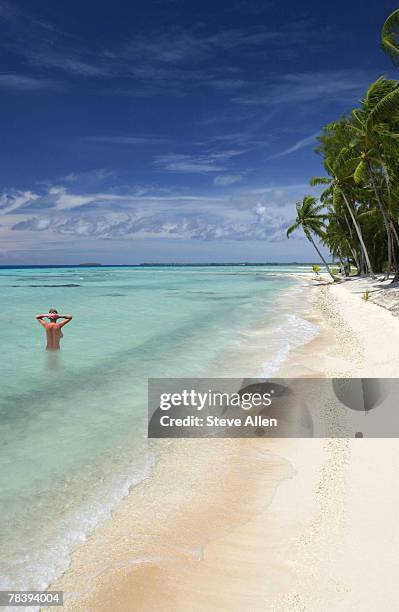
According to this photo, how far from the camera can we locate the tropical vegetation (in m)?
21.1

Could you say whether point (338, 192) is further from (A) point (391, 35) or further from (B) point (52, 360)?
(B) point (52, 360)

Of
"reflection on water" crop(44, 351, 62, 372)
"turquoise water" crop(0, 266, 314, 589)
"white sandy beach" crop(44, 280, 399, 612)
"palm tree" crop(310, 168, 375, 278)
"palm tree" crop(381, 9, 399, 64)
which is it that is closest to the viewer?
"white sandy beach" crop(44, 280, 399, 612)

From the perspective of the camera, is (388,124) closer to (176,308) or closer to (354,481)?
(176,308)

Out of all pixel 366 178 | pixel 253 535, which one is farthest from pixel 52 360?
pixel 366 178

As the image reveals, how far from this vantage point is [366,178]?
91.1ft

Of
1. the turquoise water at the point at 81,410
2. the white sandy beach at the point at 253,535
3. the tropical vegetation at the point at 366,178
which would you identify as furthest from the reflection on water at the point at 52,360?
the tropical vegetation at the point at 366,178

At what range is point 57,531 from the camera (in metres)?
3.92

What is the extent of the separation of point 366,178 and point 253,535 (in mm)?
28733

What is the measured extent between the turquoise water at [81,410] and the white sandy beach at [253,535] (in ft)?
1.26

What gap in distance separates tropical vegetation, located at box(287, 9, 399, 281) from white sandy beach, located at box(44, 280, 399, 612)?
18.0 m

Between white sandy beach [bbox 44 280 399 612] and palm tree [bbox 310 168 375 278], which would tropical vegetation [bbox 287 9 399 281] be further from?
white sandy beach [bbox 44 280 399 612]

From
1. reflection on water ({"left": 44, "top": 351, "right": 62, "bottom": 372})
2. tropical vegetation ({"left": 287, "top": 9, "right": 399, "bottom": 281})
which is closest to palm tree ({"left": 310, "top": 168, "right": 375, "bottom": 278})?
tropical vegetation ({"left": 287, "top": 9, "right": 399, "bottom": 281})

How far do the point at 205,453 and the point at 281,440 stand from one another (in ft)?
3.69

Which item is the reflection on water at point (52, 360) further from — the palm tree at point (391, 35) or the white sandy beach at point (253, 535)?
the palm tree at point (391, 35)
